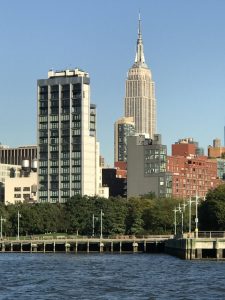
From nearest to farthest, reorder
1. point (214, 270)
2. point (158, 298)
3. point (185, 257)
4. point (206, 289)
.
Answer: point (158, 298)
point (206, 289)
point (214, 270)
point (185, 257)

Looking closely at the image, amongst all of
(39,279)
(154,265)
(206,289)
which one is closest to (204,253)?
(154,265)

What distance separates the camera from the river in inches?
4001

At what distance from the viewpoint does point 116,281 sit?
120 meters

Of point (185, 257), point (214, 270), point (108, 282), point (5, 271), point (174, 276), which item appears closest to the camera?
point (108, 282)

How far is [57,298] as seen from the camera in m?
98.6

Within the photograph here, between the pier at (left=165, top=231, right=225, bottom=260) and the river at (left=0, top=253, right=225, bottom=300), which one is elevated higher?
the pier at (left=165, top=231, right=225, bottom=260)

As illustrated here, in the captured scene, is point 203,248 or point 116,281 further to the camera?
point 203,248

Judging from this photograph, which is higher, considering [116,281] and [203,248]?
[203,248]

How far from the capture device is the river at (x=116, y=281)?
102 metres

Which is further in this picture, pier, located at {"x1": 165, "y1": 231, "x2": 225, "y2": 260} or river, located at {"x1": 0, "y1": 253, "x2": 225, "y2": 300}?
pier, located at {"x1": 165, "y1": 231, "x2": 225, "y2": 260}

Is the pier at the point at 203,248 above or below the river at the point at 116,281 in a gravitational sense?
above

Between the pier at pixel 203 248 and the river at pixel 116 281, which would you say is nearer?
the river at pixel 116 281

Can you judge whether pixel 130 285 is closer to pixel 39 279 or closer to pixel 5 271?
pixel 39 279

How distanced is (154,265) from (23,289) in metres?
52.1
